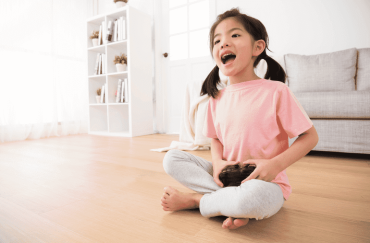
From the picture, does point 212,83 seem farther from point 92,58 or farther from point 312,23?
point 92,58

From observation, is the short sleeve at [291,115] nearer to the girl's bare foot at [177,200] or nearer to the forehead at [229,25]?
the forehead at [229,25]

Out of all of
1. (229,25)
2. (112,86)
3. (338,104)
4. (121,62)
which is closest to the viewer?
(229,25)

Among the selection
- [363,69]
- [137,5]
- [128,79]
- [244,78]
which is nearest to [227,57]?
[244,78]

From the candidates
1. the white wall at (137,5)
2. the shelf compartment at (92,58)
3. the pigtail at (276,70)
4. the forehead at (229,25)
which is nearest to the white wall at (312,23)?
the white wall at (137,5)

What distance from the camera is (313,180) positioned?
3.34 feet

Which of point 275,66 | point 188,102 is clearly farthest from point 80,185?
point 188,102

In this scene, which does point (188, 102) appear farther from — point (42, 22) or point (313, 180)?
point (42, 22)

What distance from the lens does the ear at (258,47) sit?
0.68 meters

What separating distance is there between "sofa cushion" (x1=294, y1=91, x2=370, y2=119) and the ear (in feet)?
3.53

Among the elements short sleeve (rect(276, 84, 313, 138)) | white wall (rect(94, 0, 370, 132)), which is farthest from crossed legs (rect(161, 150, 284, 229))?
white wall (rect(94, 0, 370, 132))

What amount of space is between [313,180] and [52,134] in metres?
2.91

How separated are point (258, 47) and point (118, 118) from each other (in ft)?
8.79

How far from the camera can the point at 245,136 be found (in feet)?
2.12

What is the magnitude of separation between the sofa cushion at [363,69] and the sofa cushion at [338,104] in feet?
1.81
